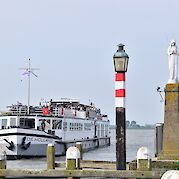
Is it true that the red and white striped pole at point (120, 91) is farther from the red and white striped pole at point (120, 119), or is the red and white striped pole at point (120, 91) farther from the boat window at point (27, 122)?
the boat window at point (27, 122)

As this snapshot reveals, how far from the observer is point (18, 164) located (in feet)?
116

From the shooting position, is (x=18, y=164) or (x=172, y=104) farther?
(x=18, y=164)

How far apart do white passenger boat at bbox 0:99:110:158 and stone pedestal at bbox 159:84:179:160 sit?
76.0 ft

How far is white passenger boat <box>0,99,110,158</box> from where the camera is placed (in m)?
38.7

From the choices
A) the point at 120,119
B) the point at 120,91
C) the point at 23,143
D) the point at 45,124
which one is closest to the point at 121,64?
the point at 120,91

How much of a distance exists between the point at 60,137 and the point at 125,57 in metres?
33.0

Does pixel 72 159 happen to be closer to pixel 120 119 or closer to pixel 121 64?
pixel 120 119

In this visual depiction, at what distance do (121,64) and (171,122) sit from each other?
17.9ft

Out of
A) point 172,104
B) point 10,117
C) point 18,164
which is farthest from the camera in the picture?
point 10,117

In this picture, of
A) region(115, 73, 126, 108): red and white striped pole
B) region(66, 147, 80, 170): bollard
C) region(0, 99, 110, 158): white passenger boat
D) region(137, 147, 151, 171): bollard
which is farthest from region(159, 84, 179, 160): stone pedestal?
region(0, 99, 110, 158): white passenger boat

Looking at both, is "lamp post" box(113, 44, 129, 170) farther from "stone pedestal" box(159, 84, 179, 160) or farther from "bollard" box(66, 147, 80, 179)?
"stone pedestal" box(159, 84, 179, 160)

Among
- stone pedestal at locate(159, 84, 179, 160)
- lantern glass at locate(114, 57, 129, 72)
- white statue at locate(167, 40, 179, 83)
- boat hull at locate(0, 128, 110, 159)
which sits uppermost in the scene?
white statue at locate(167, 40, 179, 83)

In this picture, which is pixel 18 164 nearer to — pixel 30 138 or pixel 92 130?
pixel 30 138

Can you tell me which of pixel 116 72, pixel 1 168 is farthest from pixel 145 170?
pixel 1 168
